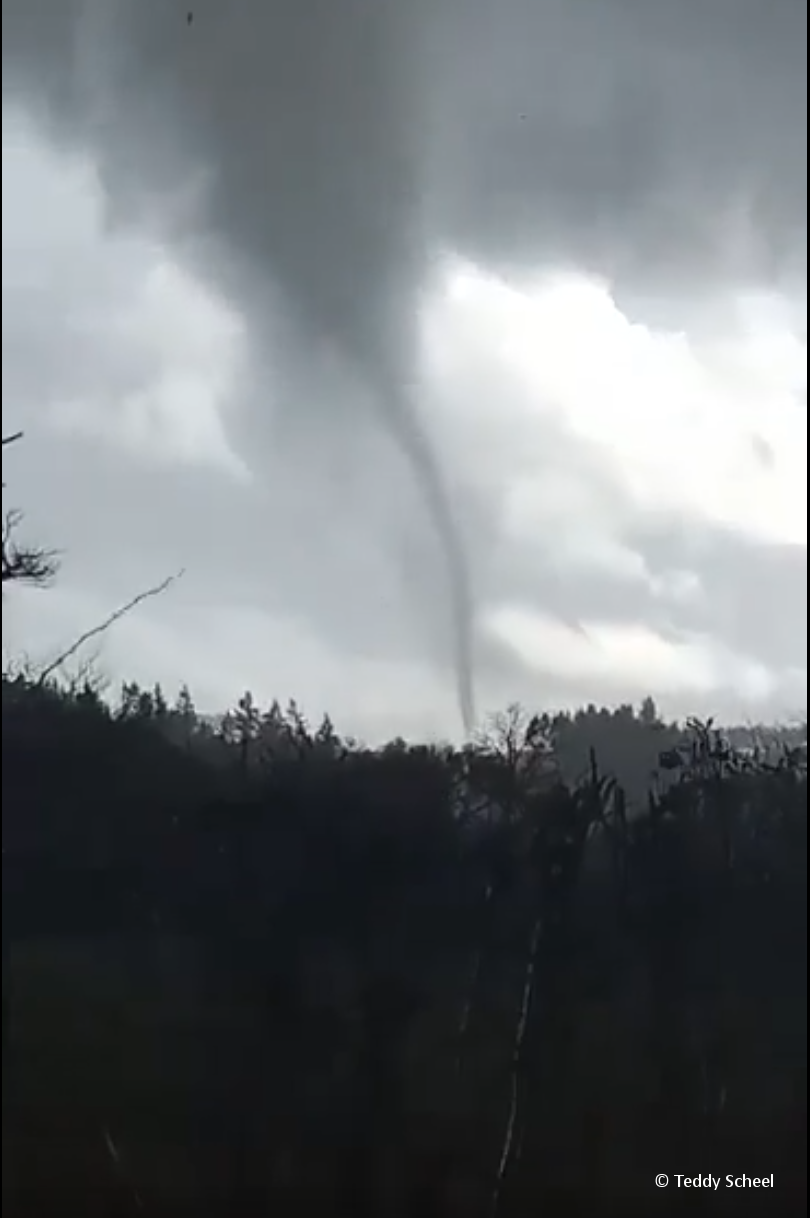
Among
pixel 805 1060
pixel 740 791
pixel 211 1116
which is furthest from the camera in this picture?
pixel 740 791

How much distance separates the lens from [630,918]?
3.19 m

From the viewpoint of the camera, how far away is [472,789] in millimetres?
3252

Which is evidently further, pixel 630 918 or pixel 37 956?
pixel 630 918

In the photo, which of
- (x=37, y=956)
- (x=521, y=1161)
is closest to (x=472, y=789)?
(x=521, y=1161)

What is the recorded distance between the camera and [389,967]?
3072 millimetres

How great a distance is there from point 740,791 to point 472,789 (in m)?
0.70

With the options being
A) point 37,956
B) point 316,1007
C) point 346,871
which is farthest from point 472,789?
point 37,956

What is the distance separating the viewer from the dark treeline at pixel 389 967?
285cm

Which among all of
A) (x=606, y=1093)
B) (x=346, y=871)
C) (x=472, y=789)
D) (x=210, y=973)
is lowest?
(x=606, y=1093)

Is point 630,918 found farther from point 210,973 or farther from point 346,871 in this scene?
point 210,973

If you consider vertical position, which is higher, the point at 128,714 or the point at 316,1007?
the point at 128,714

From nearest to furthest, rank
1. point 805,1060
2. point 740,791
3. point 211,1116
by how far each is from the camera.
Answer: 1. point 211,1116
2. point 805,1060
3. point 740,791

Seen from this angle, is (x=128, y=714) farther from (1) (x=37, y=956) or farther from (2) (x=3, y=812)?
(1) (x=37, y=956)

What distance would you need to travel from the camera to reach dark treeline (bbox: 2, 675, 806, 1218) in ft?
9.34
